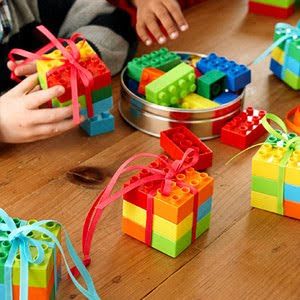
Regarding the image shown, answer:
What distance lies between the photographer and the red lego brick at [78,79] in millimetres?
842

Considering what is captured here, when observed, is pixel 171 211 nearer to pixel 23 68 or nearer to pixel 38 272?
pixel 38 272

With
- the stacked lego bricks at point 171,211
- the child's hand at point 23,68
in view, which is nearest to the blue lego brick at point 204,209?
the stacked lego bricks at point 171,211

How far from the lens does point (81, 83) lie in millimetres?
844

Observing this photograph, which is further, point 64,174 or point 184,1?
point 184,1

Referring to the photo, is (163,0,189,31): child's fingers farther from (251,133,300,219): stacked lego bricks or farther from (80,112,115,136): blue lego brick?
(251,133,300,219): stacked lego bricks

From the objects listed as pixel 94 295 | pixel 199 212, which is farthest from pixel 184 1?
pixel 94 295

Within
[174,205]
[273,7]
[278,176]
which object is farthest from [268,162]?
[273,7]

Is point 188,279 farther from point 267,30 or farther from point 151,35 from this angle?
point 267,30

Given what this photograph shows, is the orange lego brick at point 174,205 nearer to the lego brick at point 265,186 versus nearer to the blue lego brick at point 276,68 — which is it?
the lego brick at point 265,186

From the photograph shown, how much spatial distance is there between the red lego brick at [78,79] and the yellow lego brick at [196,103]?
0.11 meters

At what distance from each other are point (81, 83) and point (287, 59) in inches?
13.2

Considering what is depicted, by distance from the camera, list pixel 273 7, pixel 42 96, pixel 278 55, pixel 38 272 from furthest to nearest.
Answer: pixel 273 7
pixel 278 55
pixel 42 96
pixel 38 272

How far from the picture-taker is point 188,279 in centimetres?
66

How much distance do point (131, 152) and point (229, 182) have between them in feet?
0.45
